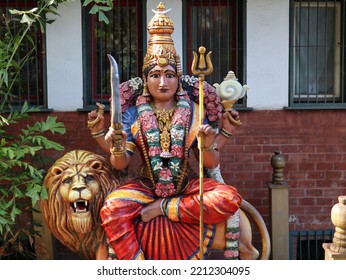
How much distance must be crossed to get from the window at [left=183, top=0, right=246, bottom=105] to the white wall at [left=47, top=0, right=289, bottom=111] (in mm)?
136

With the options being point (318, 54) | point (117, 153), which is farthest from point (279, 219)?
point (117, 153)

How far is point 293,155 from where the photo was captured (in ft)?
22.7

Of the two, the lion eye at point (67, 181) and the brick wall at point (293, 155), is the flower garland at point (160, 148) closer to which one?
the lion eye at point (67, 181)

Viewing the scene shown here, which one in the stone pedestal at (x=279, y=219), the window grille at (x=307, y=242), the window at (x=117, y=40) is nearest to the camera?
the stone pedestal at (x=279, y=219)

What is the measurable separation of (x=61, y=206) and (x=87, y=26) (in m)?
2.15

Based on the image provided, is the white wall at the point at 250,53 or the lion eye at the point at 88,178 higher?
the white wall at the point at 250,53

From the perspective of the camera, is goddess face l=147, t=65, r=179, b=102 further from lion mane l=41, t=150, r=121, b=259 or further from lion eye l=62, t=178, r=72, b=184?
lion eye l=62, t=178, r=72, b=184

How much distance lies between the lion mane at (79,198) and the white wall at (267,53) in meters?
2.01

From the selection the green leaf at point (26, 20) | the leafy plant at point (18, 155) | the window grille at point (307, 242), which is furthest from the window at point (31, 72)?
the window grille at point (307, 242)

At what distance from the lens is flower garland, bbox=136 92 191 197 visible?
5254 mm

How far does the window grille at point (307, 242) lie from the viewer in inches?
275

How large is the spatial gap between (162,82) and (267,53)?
1.84 metres

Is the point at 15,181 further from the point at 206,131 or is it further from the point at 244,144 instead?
the point at 244,144

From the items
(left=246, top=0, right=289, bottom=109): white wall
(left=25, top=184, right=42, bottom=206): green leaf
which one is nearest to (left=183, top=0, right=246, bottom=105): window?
(left=246, top=0, right=289, bottom=109): white wall
